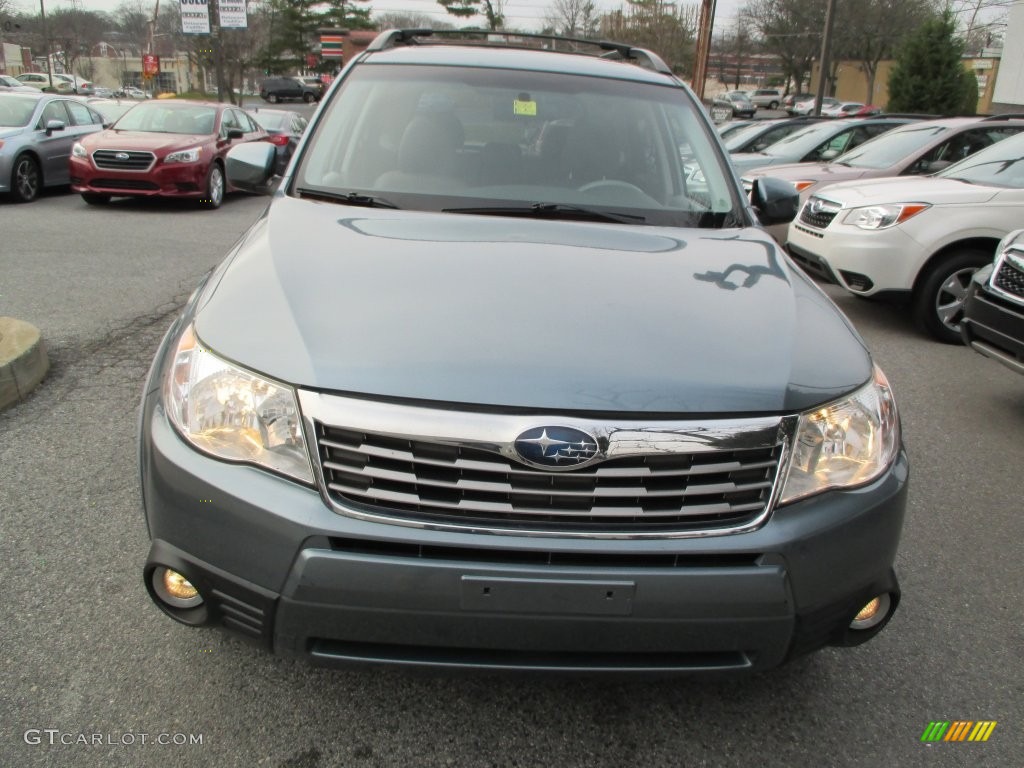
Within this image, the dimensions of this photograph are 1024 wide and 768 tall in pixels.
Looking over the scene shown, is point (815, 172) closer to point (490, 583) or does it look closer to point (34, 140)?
point (490, 583)

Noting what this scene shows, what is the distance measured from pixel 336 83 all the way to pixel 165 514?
7.14ft

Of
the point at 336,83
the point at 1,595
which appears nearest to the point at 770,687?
the point at 1,595

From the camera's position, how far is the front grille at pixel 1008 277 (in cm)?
450

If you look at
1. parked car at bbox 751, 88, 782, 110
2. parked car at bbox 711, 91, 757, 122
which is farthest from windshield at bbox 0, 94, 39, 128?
parked car at bbox 751, 88, 782, 110

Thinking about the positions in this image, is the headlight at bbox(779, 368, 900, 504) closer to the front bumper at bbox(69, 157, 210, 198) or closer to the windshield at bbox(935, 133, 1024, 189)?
the windshield at bbox(935, 133, 1024, 189)

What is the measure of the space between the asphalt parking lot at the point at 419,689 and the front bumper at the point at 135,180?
868 cm

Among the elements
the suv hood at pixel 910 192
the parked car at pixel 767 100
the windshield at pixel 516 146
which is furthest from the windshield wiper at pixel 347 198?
the parked car at pixel 767 100

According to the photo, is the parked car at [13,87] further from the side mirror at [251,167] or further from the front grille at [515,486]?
the front grille at [515,486]

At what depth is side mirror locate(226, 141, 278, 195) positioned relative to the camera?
362cm

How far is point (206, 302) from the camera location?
2199 millimetres

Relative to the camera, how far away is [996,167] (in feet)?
22.5

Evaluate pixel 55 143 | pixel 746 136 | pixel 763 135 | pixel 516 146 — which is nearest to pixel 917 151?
pixel 763 135

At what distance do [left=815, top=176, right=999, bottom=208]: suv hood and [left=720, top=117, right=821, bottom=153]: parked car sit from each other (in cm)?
646

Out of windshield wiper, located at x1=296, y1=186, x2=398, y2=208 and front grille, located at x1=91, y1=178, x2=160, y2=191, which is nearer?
windshield wiper, located at x1=296, y1=186, x2=398, y2=208
